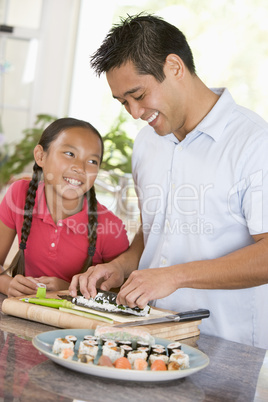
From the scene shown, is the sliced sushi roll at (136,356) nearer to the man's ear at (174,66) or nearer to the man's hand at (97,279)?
the man's hand at (97,279)

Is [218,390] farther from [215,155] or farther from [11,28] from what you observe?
[11,28]

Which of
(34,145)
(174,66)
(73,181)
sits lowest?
(34,145)

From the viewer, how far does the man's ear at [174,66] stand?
1714mm

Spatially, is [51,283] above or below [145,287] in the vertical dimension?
below

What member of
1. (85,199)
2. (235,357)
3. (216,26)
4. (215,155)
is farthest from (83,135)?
(216,26)

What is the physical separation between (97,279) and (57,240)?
40 centimetres

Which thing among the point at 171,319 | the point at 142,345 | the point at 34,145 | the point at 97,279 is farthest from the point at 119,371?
the point at 34,145

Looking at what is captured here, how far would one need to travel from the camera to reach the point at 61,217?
2.05m

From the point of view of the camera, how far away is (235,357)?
52.2 inches

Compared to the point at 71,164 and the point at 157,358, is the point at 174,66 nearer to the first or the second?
the point at 71,164

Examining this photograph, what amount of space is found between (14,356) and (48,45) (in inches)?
179

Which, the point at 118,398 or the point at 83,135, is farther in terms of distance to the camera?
the point at 83,135

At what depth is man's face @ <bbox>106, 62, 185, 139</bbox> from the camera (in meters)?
1.67

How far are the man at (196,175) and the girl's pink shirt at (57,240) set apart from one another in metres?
0.17
